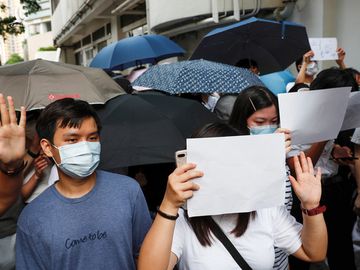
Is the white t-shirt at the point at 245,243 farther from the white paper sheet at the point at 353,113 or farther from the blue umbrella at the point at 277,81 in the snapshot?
the blue umbrella at the point at 277,81

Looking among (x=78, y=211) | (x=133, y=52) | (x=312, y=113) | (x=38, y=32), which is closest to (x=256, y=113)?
(x=312, y=113)

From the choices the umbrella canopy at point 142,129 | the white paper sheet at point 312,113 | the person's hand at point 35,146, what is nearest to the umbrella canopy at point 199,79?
the umbrella canopy at point 142,129

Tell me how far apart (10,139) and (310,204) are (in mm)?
1299

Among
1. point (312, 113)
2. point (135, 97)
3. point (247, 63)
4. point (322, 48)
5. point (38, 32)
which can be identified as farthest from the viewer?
point (38, 32)

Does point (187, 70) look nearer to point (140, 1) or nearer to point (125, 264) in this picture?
point (125, 264)

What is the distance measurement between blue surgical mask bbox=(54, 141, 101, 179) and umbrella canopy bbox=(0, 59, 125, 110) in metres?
0.72

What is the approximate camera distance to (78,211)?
174cm

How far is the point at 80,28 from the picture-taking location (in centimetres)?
2150

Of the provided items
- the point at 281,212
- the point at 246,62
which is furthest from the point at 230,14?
the point at 281,212

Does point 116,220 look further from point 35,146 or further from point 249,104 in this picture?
point 249,104

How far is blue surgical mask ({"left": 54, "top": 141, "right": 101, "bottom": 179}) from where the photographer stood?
181 centimetres

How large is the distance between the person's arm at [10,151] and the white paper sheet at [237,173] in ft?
2.81

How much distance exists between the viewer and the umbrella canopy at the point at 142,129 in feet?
7.70

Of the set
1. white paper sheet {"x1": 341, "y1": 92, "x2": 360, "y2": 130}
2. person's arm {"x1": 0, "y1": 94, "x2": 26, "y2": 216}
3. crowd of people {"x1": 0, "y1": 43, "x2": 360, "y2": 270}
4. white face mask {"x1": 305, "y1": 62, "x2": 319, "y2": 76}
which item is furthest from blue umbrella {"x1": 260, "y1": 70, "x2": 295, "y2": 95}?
person's arm {"x1": 0, "y1": 94, "x2": 26, "y2": 216}
